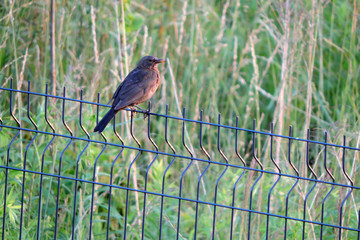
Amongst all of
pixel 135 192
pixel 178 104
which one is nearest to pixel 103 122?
pixel 135 192

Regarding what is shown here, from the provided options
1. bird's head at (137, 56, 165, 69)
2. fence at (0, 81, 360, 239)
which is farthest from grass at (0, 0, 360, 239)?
bird's head at (137, 56, 165, 69)

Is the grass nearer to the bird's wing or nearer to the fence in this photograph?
the fence

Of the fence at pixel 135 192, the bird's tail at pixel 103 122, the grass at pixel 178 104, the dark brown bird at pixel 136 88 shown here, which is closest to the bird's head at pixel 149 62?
the dark brown bird at pixel 136 88

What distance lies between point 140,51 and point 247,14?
1.54 meters

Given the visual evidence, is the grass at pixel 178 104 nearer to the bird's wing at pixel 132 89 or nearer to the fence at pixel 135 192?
the fence at pixel 135 192

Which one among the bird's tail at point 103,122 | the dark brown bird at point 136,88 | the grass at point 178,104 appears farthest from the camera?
the grass at point 178,104

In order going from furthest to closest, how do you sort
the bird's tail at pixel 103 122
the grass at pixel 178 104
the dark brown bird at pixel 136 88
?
the grass at pixel 178 104
the dark brown bird at pixel 136 88
the bird's tail at pixel 103 122

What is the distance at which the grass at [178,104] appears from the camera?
165 inches

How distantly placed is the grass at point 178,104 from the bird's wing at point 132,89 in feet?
0.78

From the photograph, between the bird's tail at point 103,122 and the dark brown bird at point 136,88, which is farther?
the dark brown bird at point 136,88

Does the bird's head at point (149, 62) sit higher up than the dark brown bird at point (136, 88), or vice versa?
the bird's head at point (149, 62)

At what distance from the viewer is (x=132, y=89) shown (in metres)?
4.11

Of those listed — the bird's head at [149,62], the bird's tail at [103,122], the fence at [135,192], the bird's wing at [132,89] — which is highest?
the bird's head at [149,62]

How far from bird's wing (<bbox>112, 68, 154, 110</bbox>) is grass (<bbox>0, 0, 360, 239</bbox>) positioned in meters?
0.24
